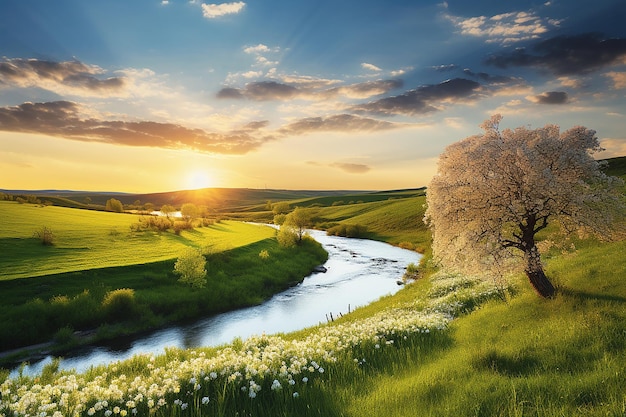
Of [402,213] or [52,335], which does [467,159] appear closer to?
[52,335]

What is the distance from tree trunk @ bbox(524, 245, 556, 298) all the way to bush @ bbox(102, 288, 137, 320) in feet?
108

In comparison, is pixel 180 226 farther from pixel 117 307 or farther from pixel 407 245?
pixel 407 245

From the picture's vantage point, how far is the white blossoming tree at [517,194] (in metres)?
12.3

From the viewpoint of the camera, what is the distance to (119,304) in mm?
32969

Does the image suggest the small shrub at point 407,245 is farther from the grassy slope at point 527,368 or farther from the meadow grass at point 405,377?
the meadow grass at point 405,377

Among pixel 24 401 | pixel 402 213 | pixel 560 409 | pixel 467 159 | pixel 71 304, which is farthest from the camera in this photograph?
pixel 402 213

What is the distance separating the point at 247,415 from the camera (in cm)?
675

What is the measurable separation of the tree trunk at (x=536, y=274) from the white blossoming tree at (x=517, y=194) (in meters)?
0.03

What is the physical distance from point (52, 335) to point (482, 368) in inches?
1302

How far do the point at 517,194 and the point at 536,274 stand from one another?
3.58 meters

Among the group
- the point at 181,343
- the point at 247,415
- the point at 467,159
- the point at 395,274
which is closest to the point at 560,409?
the point at 247,415

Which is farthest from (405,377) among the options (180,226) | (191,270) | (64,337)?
(180,226)

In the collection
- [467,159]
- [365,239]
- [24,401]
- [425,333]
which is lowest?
[365,239]

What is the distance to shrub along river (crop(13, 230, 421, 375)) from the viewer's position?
26.9 metres
